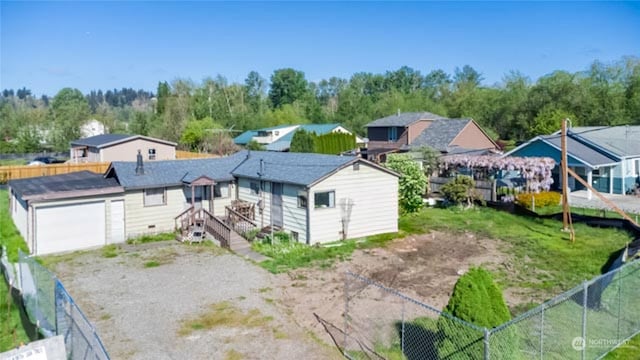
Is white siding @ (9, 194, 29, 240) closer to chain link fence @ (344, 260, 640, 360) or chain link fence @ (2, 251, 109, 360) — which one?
chain link fence @ (2, 251, 109, 360)

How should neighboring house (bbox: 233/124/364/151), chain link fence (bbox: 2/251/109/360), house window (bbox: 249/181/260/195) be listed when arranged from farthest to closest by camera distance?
neighboring house (bbox: 233/124/364/151), house window (bbox: 249/181/260/195), chain link fence (bbox: 2/251/109/360)

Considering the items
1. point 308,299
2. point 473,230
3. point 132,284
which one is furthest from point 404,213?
point 132,284

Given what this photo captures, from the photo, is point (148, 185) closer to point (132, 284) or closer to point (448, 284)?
point (132, 284)

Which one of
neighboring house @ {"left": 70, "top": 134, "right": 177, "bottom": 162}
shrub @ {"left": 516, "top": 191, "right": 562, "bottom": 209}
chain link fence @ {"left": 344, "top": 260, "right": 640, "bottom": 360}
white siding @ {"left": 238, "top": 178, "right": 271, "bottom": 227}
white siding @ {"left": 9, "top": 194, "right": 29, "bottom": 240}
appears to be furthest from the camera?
neighboring house @ {"left": 70, "top": 134, "right": 177, "bottom": 162}

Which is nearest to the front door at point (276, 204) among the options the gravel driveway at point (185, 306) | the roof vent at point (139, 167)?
the gravel driveway at point (185, 306)

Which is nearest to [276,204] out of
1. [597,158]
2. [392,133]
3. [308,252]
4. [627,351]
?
[308,252]

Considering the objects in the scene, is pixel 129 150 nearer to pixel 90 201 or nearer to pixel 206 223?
pixel 90 201

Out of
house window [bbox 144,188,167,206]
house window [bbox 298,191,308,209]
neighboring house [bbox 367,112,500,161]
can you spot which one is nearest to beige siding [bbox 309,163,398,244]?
house window [bbox 298,191,308,209]
